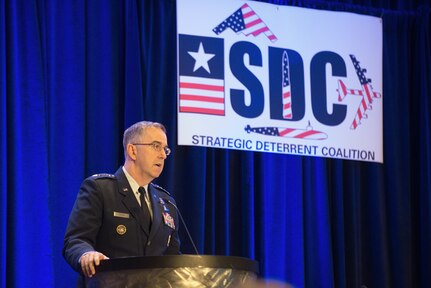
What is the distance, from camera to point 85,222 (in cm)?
352

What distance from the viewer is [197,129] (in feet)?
17.3

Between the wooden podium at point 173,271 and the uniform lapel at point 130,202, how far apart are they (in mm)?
708

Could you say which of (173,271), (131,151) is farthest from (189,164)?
(173,271)

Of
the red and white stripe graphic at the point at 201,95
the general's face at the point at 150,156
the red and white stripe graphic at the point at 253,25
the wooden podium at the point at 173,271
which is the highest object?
the red and white stripe graphic at the point at 253,25

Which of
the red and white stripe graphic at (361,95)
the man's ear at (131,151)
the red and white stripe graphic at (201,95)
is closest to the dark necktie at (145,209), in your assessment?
the man's ear at (131,151)

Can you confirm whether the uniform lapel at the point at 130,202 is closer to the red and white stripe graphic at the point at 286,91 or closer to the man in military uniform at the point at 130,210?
the man in military uniform at the point at 130,210

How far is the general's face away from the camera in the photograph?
3791 millimetres

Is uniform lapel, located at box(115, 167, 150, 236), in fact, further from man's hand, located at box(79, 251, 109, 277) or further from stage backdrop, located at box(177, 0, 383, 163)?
stage backdrop, located at box(177, 0, 383, 163)

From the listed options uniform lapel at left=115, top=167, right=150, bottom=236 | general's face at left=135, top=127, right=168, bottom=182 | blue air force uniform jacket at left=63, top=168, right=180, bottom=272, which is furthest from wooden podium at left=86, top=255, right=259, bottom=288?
general's face at left=135, top=127, right=168, bottom=182

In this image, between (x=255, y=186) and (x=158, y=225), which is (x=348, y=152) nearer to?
(x=255, y=186)

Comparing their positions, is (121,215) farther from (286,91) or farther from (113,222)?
(286,91)

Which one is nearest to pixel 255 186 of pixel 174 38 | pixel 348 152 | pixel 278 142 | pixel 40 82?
pixel 278 142

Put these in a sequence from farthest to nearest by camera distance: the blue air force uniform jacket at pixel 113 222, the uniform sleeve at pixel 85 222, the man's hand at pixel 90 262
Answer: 1. the blue air force uniform jacket at pixel 113 222
2. the uniform sleeve at pixel 85 222
3. the man's hand at pixel 90 262

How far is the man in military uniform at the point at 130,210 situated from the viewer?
11.6ft
